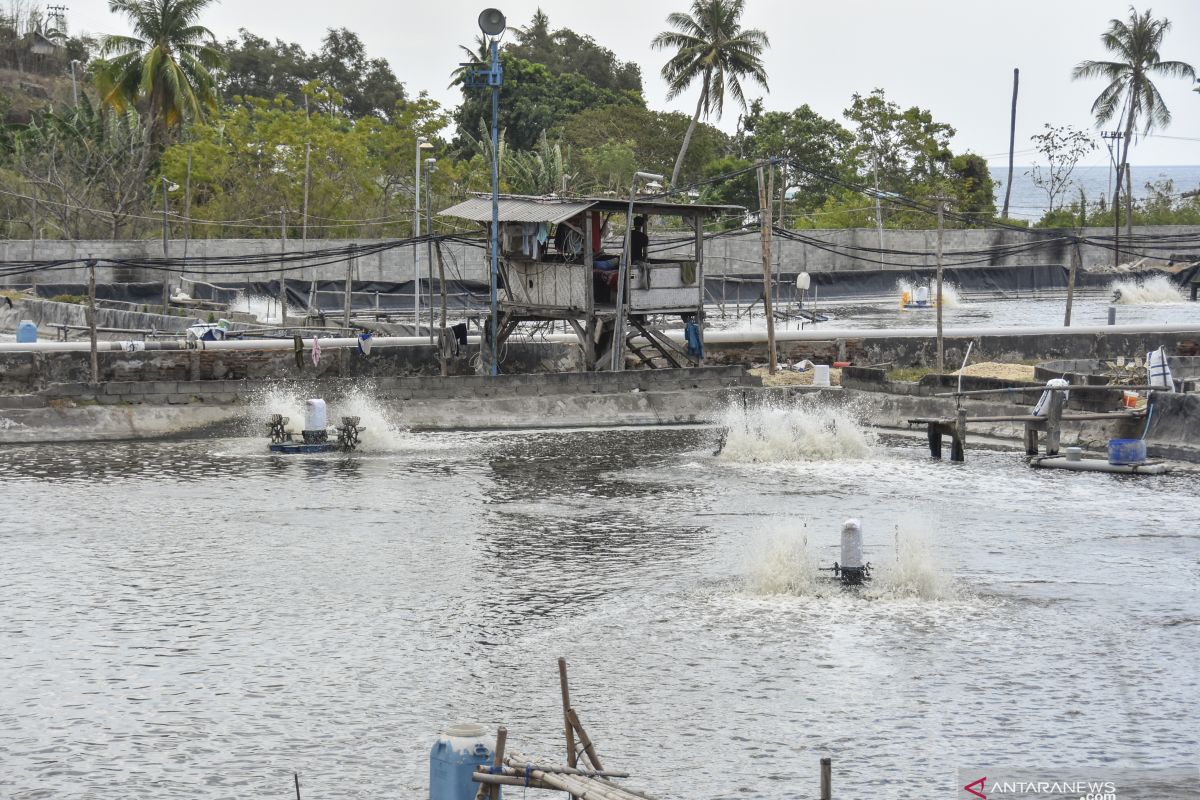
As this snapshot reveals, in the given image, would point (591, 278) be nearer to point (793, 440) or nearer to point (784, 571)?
point (793, 440)

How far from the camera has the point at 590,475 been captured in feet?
76.3

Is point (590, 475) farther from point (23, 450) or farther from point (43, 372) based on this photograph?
point (43, 372)

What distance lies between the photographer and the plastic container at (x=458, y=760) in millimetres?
8688

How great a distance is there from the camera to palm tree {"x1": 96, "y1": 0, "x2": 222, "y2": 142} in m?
61.4

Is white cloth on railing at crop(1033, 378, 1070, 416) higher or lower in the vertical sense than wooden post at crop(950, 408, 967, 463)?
higher

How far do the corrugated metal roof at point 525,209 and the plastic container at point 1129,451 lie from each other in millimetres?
12297

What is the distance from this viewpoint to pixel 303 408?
28.0 meters

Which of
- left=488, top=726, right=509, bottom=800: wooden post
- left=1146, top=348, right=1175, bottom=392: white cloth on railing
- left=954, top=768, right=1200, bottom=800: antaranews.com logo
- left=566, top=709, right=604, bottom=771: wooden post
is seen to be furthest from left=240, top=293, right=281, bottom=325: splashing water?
→ left=488, top=726, right=509, bottom=800: wooden post

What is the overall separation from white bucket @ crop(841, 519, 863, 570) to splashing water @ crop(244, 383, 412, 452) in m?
13.3

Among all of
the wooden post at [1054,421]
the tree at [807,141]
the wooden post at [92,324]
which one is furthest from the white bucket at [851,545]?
the tree at [807,141]

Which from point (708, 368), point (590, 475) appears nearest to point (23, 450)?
point (590, 475)

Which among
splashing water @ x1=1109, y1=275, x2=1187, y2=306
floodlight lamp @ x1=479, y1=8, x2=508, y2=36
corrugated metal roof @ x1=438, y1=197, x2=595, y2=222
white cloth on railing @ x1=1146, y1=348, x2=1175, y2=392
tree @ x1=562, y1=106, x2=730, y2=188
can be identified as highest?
tree @ x1=562, y1=106, x2=730, y2=188

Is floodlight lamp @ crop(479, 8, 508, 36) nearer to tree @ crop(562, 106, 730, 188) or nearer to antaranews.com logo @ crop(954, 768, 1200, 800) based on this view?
antaranews.com logo @ crop(954, 768, 1200, 800)

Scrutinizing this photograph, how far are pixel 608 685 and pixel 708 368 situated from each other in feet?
58.9
